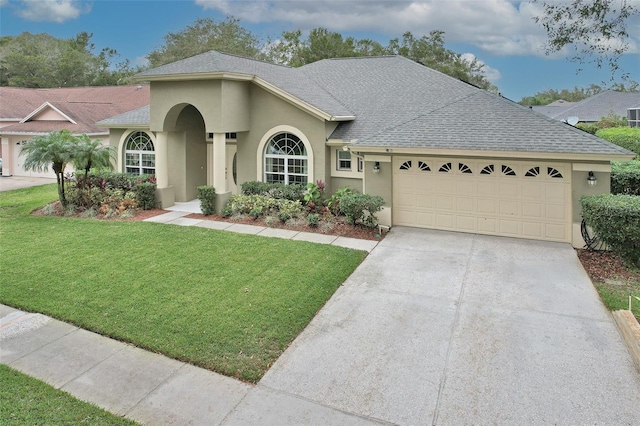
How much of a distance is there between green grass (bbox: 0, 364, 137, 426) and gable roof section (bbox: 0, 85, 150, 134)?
21809 mm

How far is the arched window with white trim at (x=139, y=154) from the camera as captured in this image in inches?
676

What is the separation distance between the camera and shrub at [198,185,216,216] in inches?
580

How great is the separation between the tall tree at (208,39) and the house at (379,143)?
28.8 m

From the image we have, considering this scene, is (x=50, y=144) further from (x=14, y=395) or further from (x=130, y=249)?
(x=14, y=395)

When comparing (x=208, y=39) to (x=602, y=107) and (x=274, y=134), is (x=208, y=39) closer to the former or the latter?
(x=274, y=134)

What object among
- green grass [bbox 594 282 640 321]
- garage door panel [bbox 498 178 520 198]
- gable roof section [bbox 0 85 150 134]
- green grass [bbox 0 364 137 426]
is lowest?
green grass [bbox 0 364 137 426]

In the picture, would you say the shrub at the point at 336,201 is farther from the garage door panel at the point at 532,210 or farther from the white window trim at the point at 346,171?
the garage door panel at the point at 532,210

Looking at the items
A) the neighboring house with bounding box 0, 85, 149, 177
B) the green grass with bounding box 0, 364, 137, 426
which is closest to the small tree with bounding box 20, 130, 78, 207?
the green grass with bounding box 0, 364, 137, 426

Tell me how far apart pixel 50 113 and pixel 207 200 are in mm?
18649

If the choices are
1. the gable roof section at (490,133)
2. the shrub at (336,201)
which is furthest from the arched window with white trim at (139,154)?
the gable roof section at (490,133)

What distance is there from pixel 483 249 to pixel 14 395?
9919 mm

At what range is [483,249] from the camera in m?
11.2

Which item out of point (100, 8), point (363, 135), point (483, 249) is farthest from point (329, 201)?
point (100, 8)

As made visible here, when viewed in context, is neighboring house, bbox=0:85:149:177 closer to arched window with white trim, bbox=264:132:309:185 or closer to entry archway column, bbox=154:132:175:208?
entry archway column, bbox=154:132:175:208
